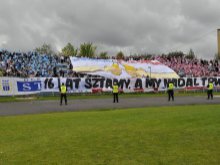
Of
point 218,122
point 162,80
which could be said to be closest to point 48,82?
point 162,80

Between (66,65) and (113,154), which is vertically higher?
(66,65)

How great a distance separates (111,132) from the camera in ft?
37.2

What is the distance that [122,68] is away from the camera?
156 ft

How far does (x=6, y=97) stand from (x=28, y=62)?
7.26 m

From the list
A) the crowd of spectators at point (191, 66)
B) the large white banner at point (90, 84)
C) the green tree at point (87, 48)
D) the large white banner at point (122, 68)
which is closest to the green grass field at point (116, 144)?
the large white banner at point (90, 84)

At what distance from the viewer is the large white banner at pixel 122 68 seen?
45537 mm

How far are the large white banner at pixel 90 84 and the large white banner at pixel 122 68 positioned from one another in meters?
3.17

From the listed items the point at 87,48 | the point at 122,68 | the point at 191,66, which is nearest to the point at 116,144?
the point at 122,68

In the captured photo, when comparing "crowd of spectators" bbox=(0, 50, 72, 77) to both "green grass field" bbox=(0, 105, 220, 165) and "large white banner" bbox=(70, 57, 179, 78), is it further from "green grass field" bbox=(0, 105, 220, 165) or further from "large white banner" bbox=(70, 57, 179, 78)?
"green grass field" bbox=(0, 105, 220, 165)

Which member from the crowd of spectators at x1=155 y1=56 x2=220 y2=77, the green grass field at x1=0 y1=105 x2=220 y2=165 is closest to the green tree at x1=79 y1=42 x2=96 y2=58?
the crowd of spectators at x1=155 y1=56 x2=220 y2=77

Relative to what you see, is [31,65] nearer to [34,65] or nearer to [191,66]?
[34,65]

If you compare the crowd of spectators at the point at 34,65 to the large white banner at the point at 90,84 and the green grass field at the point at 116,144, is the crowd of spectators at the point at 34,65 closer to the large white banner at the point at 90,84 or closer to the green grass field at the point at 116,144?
the large white banner at the point at 90,84

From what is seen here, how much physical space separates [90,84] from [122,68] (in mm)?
7603

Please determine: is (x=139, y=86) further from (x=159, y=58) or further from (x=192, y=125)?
(x=192, y=125)
